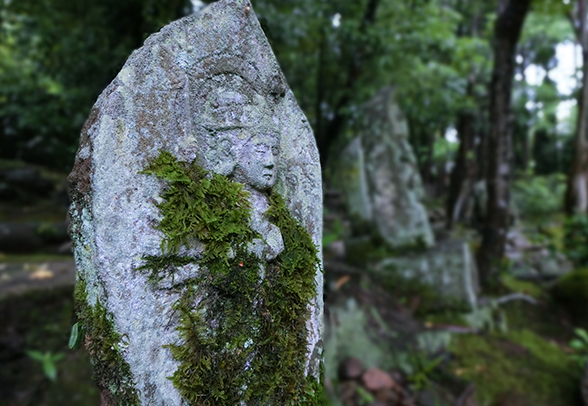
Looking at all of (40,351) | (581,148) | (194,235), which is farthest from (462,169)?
(194,235)

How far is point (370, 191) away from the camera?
544cm

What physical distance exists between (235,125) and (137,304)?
595 millimetres

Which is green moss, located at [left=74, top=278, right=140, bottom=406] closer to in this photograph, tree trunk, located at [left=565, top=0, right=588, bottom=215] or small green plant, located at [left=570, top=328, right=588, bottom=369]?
small green plant, located at [left=570, top=328, right=588, bottom=369]

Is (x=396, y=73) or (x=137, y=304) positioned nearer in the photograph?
(x=137, y=304)

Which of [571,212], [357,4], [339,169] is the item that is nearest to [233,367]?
[339,169]

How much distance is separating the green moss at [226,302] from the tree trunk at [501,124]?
469cm

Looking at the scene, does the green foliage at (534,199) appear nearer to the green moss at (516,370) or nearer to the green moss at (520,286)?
the green moss at (520,286)

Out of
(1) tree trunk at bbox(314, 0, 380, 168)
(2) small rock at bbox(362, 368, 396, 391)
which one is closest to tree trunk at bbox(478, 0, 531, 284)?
(1) tree trunk at bbox(314, 0, 380, 168)

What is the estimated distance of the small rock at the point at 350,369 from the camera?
11.9 ft

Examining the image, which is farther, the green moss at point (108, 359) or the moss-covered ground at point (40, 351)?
the moss-covered ground at point (40, 351)

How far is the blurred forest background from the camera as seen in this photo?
353 centimetres

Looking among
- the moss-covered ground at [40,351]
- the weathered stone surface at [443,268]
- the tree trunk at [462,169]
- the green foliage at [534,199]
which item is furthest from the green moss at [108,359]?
the green foliage at [534,199]

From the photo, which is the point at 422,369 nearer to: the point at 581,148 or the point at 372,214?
the point at 372,214

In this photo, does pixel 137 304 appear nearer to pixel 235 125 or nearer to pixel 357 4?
pixel 235 125
